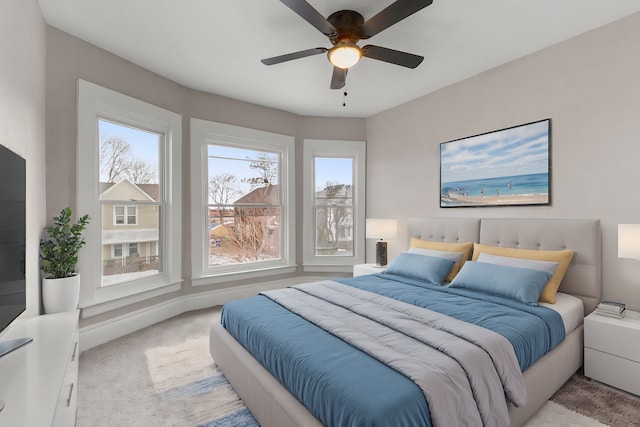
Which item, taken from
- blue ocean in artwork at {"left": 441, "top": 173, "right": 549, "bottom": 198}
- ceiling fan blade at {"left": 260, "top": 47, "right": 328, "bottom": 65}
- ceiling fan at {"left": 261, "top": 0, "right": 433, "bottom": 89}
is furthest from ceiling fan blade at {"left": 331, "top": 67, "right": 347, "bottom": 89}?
blue ocean in artwork at {"left": 441, "top": 173, "right": 549, "bottom": 198}

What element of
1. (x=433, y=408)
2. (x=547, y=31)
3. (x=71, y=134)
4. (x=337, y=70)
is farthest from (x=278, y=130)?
(x=433, y=408)

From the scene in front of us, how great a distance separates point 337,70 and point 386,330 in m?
2.02

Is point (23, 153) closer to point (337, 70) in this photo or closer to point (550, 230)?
point (337, 70)

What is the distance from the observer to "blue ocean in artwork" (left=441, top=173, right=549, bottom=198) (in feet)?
9.77

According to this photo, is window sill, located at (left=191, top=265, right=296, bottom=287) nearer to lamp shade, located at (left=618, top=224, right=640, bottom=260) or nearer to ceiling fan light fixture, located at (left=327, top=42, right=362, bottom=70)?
ceiling fan light fixture, located at (left=327, top=42, right=362, bottom=70)

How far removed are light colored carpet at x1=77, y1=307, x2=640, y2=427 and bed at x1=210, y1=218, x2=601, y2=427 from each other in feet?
0.29

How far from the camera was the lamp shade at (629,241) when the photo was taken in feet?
7.03

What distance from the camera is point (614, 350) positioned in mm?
2209

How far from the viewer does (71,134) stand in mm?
2756

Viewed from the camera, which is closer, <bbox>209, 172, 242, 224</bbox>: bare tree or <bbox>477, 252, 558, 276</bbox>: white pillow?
<bbox>477, 252, 558, 276</bbox>: white pillow

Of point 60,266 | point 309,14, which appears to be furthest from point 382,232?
point 60,266

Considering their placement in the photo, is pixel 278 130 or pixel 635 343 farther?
pixel 278 130

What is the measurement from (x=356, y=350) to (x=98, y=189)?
9.13ft

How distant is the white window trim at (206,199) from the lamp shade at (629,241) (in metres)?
3.51
